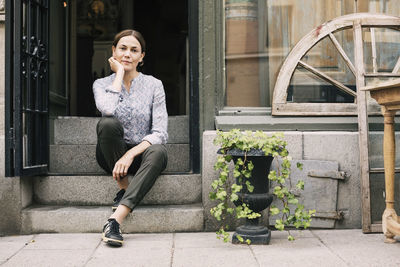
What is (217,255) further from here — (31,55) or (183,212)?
(31,55)

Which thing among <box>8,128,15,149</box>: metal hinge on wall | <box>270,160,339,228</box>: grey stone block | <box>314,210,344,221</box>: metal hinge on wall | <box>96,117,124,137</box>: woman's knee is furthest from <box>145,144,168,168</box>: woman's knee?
<box>314,210,344,221</box>: metal hinge on wall

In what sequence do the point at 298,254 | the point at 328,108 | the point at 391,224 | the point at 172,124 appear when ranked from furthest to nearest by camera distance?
the point at 172,124
the point at 328,108
the point at 391,224
the point at 298,254

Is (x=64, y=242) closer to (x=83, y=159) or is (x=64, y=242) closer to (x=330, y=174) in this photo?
(x=83, y=159)

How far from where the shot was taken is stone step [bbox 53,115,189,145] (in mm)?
4668

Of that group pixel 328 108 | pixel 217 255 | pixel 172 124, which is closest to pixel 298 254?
pixel 217 255

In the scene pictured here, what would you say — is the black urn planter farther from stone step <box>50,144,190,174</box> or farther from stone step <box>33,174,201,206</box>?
stone step <box>50,144,190,174</box>

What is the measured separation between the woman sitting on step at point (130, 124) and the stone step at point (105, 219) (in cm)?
18

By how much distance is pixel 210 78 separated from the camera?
156 inches

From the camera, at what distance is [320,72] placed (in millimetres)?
4043

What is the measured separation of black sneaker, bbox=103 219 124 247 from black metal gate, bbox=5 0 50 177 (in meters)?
0.88

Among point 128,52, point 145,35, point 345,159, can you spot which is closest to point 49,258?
point 128,52

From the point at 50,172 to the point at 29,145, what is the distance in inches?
18.3

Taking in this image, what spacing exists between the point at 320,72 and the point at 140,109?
1.56m

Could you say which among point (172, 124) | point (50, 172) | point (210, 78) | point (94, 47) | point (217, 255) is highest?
point (94, 47)
